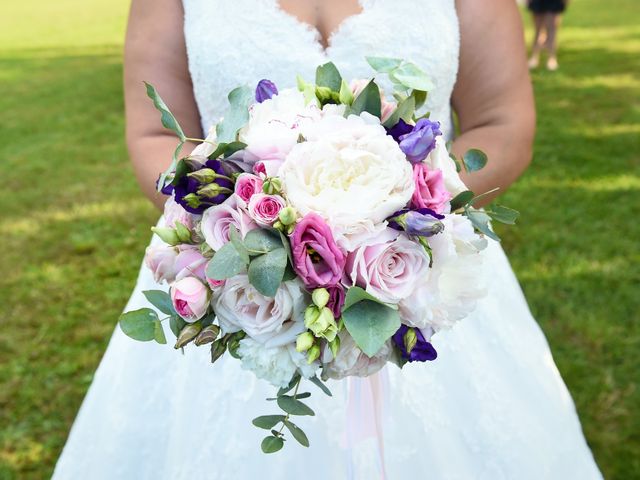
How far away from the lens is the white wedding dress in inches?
72.2

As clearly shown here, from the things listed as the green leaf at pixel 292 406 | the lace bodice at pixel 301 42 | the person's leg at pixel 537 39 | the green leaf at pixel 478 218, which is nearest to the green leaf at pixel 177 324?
the green leaf at pixel 292 406

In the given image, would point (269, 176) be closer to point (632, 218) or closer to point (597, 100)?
point (632, 218)

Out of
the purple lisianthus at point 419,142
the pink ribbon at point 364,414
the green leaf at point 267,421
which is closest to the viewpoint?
the purple lisianthus at point 419,142

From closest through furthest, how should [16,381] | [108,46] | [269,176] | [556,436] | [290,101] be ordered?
[269,176]
[290,101]
[556,436]
[16,381]
[108,46]

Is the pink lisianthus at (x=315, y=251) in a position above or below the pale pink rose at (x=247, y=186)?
below

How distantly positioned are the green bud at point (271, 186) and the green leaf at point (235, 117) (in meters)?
0.12

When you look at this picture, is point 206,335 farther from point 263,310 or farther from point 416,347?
point 416,347

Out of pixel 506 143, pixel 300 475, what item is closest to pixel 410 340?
pixel 300 475

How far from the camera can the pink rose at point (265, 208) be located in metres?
1.08

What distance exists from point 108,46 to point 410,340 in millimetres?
13308

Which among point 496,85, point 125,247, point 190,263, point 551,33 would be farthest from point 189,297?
point 551,33

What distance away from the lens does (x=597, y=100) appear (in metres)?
7.86

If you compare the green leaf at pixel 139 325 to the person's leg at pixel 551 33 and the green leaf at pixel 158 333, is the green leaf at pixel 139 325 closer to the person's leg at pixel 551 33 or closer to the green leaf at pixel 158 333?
the green leaf at pixel 158 333

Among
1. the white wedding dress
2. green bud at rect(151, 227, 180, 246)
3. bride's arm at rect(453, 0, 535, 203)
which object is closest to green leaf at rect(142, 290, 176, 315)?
green bud at rect(151, 227, 180, 246)
